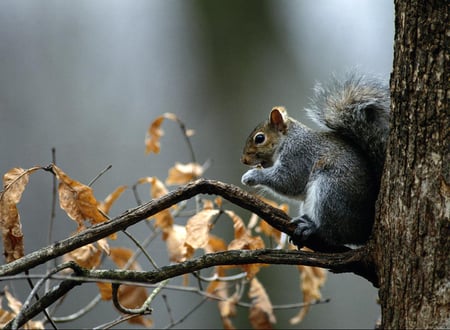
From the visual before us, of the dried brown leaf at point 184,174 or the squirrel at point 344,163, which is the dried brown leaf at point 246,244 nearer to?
the squirrel at point 344,163

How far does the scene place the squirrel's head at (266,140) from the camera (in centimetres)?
287

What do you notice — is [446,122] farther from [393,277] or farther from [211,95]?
[211,95]

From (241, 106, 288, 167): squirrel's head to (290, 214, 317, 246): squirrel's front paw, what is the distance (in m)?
0.65

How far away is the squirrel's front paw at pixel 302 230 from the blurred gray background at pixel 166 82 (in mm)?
2515

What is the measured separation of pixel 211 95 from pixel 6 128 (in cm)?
152

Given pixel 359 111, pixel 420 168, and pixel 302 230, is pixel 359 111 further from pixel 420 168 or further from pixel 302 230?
pixel 420 168

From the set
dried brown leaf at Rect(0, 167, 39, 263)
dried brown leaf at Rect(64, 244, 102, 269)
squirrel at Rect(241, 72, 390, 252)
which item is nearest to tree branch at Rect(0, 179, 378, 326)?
dried brown leaf at Rect(0, 167, 39, 263)

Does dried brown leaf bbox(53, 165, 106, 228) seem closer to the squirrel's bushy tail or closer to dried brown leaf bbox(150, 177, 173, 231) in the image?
dried brown leaf bbox(150, 177, 173, 231)

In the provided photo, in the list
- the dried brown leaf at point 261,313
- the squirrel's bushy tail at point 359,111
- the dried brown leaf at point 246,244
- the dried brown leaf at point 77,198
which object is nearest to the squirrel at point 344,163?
the squirrel's bushy tail at point 359,111

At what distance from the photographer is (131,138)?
5.24 m

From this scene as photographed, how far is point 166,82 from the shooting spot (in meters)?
5.26

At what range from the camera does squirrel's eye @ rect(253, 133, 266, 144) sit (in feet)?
9.39

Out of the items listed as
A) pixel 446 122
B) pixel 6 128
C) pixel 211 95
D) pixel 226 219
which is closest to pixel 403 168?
pixel 446 122

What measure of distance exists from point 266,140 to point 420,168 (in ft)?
4.32
